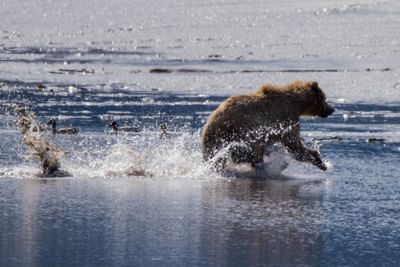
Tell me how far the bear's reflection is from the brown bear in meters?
Result: 0.67

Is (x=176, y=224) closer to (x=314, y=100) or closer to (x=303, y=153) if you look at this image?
(x=303, y=153)

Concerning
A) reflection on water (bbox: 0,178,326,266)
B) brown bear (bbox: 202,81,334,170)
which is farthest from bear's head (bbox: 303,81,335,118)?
reflection on water (bbox: 0,178,326,266)

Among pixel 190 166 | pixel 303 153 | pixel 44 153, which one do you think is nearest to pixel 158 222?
pixel 44 153

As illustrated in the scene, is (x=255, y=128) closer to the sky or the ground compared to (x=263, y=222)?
closer to the sky

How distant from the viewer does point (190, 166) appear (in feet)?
39.8

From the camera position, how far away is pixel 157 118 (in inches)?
671

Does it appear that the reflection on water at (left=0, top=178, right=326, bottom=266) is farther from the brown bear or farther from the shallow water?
the brown bear

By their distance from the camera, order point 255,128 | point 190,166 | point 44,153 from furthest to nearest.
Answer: point 255,128
point 190,166
point 44,153

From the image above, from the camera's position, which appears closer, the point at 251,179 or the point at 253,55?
the point at 251,179

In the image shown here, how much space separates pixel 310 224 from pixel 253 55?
18942mm

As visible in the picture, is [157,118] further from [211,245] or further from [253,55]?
[253,55]

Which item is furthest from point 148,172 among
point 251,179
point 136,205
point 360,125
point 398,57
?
point 398,57

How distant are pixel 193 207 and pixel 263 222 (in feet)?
2.82

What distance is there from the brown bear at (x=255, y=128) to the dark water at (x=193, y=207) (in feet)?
0.85
